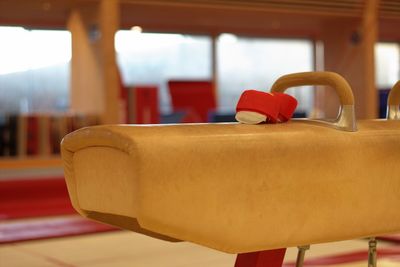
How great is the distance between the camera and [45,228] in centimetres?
430

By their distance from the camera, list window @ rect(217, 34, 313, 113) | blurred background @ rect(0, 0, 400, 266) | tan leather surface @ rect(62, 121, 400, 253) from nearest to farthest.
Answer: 1. tan leather surface @ rect(62, 121, 400, 253)
2. blurred background @ rect(0, 0, 400, 266)
3. window @ rect(217, 34, 313, 113)

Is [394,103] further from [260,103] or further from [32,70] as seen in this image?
[32,70]

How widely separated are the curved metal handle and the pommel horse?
12.3 inches

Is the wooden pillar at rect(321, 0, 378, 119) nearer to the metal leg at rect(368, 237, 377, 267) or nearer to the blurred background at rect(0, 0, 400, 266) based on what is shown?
the blurred background at rect(0, 0, 400, 266)

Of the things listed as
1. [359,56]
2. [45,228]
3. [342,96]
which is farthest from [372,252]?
[359,56]

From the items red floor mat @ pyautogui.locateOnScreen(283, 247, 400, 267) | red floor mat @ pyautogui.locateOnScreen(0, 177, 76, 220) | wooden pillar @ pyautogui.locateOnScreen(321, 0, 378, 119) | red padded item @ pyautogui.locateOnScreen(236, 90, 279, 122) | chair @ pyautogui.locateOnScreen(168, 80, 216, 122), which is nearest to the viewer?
red padded item @ pyautogui.locateOnScreen(236, 90, 279, 122)

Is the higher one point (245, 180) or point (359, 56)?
point (359, 56)

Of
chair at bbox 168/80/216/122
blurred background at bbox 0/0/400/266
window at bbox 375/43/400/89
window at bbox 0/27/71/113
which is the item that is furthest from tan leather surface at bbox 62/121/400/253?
window at bbox 375/43/400/89

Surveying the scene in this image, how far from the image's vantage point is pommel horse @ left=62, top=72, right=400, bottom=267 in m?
1.52

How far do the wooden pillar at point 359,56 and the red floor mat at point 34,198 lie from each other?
2.94 meters

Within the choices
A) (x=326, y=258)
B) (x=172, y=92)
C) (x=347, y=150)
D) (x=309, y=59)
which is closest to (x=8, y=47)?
(x=172, y=92)

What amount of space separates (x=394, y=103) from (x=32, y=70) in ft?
17.5

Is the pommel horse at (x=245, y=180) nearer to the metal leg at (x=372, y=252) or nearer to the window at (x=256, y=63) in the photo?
the metal leg at (x=372, y=252)

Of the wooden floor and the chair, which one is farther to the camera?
the chair
